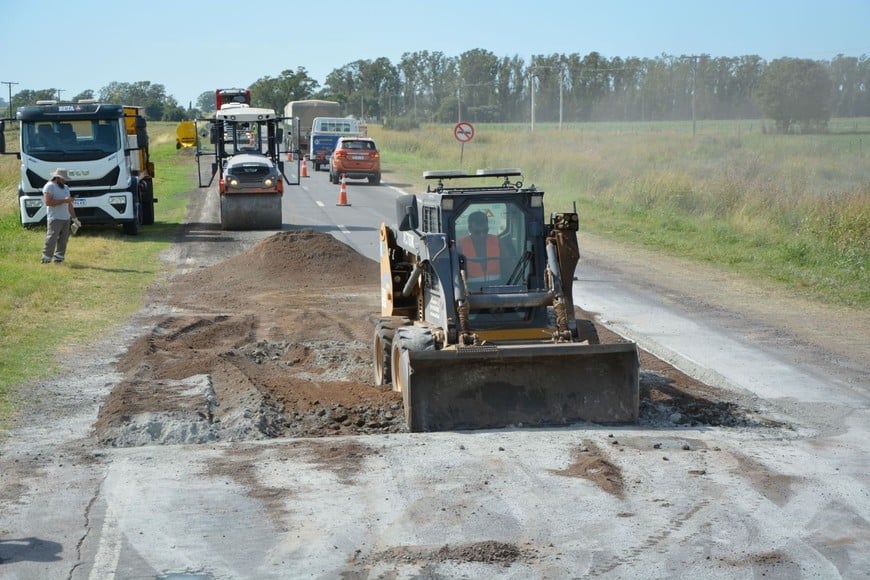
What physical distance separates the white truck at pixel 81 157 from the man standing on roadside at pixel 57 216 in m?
4.08

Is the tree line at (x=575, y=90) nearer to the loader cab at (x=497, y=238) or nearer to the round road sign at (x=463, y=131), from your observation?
the round road sign at (x=463, y=131)

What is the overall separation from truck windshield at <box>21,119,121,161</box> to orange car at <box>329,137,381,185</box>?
17.8 m

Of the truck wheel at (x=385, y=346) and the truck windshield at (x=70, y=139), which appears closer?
the truck wheel at (x=385, y=346)

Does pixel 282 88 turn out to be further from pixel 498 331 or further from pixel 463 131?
pixel 498 331

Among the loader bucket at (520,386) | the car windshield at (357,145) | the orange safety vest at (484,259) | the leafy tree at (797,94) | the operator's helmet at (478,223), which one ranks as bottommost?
the loader bucket at (520,386)

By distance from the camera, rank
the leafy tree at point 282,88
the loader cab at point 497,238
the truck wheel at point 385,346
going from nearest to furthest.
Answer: the loader cab at point 497,238 → the truck wheel at point 385,346 → the leafy tree at point 282,88

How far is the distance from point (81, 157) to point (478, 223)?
57.5 feet

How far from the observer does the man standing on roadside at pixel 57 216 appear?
2183cm

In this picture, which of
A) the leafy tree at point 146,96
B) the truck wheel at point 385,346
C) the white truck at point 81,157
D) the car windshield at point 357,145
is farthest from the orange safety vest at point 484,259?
the leafy tree at point 146,96

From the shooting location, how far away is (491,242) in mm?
11297

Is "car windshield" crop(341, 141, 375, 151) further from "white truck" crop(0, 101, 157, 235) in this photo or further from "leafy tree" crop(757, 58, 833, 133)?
"leafy tree" crop(757, 58, 833, 133)

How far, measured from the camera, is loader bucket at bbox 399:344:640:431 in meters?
10.4

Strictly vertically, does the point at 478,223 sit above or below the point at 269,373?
above

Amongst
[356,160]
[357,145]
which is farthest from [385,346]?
[357,145]
